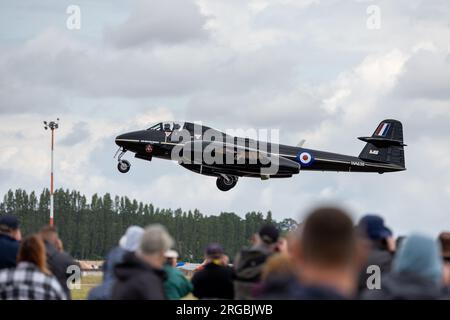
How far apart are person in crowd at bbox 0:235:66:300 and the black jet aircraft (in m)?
29.2

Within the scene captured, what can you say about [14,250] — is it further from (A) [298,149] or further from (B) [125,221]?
(B) [125,221]

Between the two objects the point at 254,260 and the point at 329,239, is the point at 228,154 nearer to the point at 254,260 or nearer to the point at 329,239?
the point at 254,260

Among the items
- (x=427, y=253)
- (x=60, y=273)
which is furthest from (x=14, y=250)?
(x=427, y=253)

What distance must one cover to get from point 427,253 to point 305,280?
1.52 meters

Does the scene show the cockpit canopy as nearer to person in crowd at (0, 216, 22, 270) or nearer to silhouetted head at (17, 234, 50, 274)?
person in crowd at (0, 216, 22, 270)

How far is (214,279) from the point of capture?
11055 mm

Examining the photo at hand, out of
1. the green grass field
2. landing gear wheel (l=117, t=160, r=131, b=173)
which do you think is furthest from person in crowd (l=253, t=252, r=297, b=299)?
landing gear wheel (l=117, t=160, r=131, b=173)

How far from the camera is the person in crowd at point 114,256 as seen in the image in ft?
31.0

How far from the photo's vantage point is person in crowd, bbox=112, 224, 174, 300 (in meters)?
7.56

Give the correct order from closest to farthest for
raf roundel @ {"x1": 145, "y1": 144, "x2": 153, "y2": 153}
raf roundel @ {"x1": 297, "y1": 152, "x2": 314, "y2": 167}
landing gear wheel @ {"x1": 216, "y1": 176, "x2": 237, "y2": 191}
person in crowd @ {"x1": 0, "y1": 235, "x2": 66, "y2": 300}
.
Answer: person in crowd @ {"x1": 0, "y1": 235, "x2": 66, "y2": 300}
raf roundel @ {"x1": 145, "y1": 144, "x2": 153, "y2": 153}
landing gear wheel @ {"x1": 216, "y1": 176, "x2": 237, "y2": 191}
raf roundel @ {"x1": 297, "y1": 152, "x2": 314, "y2": 167}

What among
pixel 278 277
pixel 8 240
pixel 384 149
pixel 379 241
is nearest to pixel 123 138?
pixel 384 149

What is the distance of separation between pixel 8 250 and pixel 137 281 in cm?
393

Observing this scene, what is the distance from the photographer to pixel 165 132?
38.6 m

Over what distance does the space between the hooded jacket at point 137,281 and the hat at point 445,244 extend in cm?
336
